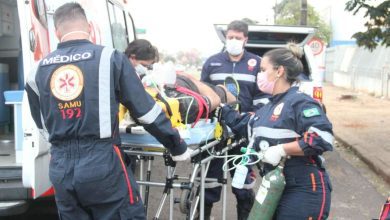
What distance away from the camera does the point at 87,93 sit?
2936 millimetres

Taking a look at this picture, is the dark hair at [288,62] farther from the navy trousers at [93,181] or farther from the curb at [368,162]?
the curb at [368,162]

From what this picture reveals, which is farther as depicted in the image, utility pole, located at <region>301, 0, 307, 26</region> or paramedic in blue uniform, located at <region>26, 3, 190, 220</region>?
utility pole, located at <region>301, 0, 307, 26</region>

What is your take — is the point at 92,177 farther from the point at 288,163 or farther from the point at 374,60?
the point at 374,60

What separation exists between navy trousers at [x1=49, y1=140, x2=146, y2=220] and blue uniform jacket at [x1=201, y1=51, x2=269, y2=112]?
6.95ft

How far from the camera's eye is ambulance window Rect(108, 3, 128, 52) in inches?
268

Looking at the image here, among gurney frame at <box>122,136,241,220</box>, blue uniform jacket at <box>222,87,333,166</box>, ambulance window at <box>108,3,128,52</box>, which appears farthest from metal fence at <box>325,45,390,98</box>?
blue uniform jacket at <box>222,87,333,166</box>

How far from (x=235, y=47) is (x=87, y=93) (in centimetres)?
233

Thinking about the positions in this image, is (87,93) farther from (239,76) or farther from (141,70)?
(239,76)

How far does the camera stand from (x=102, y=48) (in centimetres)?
303

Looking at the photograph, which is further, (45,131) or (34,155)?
(34,155)

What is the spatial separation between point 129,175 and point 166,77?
0.96 m

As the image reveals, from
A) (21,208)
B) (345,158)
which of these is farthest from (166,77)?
(345,158)

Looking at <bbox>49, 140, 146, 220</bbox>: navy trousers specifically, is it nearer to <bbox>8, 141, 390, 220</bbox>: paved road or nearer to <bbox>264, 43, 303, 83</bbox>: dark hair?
<bbox>264, 43, 303, 83</bbox>: dark hair

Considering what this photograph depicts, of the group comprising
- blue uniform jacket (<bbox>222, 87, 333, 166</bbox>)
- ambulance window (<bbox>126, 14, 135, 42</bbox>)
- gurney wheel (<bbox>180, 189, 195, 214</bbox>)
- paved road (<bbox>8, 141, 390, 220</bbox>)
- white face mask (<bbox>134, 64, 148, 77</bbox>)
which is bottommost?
paved road (<bbox>8, 141, 390, 220</bbox>)
